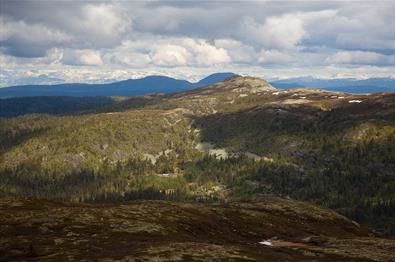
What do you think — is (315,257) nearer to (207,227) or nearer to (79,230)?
(207,227)

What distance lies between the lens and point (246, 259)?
66.9 meters

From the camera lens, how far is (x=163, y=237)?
3376 inches

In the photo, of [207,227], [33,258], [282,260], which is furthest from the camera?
[207,227]

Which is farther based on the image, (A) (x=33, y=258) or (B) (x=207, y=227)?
(B) (x=207, y=227)

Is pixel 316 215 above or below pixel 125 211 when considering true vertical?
below

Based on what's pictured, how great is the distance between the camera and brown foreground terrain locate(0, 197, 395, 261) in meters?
67.8

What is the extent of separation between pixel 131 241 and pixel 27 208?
45011 mm

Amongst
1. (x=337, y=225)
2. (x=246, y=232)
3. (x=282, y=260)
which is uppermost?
(x=282, y=260)

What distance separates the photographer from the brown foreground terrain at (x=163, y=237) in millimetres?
67812

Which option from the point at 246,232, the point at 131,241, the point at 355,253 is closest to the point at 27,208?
the point at 131,241

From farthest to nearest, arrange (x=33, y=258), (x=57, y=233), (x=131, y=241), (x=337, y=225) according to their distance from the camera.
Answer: (x=337, y=225), (x=57, y=233), (x=131, y=241), (x=33, y=258)

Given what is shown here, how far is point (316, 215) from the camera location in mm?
155750

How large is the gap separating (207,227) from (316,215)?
65.5m

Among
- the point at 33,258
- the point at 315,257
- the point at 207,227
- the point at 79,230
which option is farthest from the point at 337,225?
the point at 33,258
